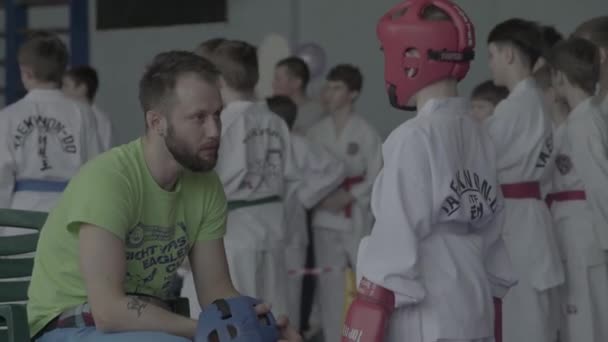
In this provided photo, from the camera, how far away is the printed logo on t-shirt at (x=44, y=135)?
19.3 feet

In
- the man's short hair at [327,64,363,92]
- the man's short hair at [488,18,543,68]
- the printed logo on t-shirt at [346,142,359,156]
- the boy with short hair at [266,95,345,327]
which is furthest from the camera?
the man's short hair at [327,64,363,92]

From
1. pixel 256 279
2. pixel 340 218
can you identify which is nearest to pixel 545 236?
pixel 256 279

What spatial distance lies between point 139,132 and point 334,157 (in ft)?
10.3

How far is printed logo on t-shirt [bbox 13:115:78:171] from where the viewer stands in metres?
5.87

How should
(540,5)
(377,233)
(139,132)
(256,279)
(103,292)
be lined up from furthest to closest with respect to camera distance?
(139,132), (540,5), (256,279), (377,233), (103,292)

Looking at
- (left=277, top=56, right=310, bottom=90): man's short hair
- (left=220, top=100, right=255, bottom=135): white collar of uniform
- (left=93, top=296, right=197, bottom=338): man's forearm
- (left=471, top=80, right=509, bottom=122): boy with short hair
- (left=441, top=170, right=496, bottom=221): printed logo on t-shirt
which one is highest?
(left=277, top=56, right=310, bottom=90): man's short hair

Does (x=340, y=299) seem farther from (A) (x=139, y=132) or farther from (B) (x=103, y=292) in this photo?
(B) (x=103, y=292)

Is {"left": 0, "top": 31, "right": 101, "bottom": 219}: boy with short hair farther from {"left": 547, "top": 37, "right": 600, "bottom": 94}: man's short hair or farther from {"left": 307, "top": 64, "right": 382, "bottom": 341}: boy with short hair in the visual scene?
{"left": 547, "top": 37, "right": 600, "bottom": 94}: man's short hair

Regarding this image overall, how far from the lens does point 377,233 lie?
3.38 meters

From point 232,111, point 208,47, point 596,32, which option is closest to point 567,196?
point 596,32

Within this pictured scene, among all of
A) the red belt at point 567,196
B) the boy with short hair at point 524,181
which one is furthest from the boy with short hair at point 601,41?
the red belt at point 567,196

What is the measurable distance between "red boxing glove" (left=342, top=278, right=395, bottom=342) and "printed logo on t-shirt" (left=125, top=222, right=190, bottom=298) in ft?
1.69

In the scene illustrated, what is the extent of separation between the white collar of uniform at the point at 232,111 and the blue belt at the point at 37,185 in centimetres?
95

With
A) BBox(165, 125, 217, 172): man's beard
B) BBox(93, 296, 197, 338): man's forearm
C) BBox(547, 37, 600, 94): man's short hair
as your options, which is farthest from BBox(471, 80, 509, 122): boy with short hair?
BBox(93, 296, 197, 338): man's forearm
